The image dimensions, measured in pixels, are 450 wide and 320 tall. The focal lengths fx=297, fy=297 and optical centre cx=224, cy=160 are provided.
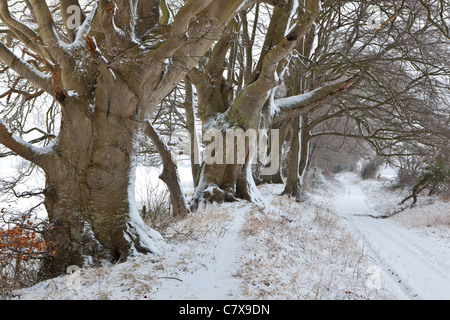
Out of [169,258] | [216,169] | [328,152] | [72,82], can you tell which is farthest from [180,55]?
[328,152]

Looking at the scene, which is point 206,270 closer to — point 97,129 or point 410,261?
point 97,129

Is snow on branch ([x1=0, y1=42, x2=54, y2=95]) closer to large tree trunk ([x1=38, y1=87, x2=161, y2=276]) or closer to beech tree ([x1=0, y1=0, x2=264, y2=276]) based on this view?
beech tree ([x1=0, y1=0, x2=264, y2=276])

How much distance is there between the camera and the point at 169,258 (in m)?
3.69

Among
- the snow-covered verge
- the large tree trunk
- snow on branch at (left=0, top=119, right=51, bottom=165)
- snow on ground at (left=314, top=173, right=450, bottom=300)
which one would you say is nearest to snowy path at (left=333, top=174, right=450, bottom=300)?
snow on ground at (left=314, top=173, right=450, bottom=300)

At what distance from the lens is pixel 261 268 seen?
3.58 m

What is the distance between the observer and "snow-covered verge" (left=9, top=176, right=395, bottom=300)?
9.54 ft

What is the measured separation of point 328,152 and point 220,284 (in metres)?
27.6

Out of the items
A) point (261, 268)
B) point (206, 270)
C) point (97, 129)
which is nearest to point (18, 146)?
point (97, 129)

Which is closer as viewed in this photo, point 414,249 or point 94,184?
point 94,184

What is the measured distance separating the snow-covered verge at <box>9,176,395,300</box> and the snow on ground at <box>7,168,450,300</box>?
11mm

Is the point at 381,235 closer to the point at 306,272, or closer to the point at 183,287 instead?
the point at 306,272

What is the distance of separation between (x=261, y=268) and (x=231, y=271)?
41cm

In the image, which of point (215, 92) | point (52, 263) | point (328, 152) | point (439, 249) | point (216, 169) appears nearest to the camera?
point (52, 263)

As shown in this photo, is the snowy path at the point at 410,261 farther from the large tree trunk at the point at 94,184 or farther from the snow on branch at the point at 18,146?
the snow on branch at the point at 18,146
